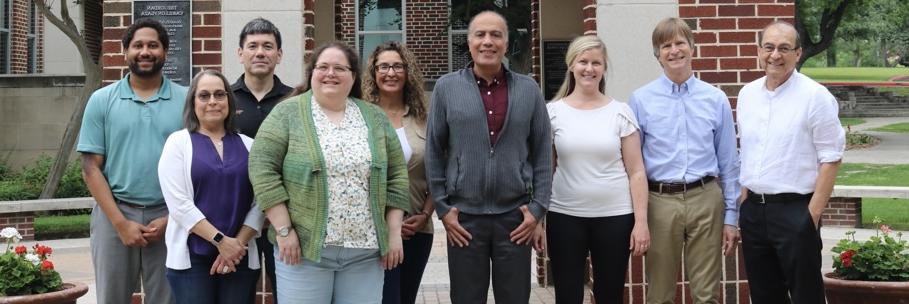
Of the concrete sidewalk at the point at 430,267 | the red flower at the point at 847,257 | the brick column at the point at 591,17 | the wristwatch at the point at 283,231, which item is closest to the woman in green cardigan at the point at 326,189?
the wristwatch at the point at 283,231

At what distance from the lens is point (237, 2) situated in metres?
5.82

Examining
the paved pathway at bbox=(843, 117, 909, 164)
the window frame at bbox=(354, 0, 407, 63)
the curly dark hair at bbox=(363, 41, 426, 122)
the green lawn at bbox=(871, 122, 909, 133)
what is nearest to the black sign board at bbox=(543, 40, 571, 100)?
the curly dark hair at bbox=(363, 41, 426, 122)

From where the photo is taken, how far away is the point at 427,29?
829 inches

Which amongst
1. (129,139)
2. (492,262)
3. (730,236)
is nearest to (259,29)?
(129,139)

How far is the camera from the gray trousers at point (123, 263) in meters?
4.53

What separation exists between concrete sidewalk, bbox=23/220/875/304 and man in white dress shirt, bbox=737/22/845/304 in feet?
6.63

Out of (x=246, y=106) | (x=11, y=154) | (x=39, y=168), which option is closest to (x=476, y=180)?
(x=246, y=106)

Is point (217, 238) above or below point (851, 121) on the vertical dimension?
below

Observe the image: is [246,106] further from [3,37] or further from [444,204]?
[3,37]

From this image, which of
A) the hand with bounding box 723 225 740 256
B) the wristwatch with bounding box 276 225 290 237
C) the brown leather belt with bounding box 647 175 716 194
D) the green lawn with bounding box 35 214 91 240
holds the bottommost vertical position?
the green lawn with bounding box 35 214 91 240

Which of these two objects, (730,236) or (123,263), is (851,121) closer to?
(730,236)

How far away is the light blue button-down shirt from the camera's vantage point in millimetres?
4586

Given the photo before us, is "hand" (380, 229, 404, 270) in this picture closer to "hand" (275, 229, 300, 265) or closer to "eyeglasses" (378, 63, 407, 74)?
"hand" (275, 229, 300, 265)

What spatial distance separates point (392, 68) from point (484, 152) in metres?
0.72
